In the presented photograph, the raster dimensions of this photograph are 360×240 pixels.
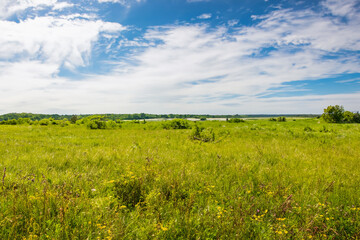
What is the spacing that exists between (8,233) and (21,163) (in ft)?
13.0

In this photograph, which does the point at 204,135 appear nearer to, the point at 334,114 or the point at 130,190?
the point at 130,190

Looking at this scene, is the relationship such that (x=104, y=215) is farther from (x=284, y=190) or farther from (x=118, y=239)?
(x=284, y=190)

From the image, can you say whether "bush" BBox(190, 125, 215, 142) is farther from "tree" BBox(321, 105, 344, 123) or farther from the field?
"tree" BBox(321, 105, 344, 123)

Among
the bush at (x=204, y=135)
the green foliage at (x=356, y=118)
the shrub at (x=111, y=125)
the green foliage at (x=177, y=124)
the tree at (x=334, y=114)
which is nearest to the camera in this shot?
the bush at (x=204, y=135)

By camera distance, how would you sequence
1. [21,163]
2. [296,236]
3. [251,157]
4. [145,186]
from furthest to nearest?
[251,157]
[21,163]
[145,186]
[296,236]

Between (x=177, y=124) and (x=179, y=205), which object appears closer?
(x=179, y=205)

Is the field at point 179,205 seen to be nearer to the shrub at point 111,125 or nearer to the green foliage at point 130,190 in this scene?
the green foliage at point 130,190

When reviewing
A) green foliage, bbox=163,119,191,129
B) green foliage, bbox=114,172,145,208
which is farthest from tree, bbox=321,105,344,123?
green foliage, bbox=114,172,145,208

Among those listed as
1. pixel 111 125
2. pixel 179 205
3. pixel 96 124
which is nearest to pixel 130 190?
pixel 179 205

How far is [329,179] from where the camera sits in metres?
5.08

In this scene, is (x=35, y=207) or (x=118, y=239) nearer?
(x=118, y=239)

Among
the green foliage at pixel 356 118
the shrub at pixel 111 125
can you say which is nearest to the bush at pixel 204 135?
the shrub at pixel 111 125

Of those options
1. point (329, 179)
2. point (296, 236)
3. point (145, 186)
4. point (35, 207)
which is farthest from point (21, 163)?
point (329, 179)

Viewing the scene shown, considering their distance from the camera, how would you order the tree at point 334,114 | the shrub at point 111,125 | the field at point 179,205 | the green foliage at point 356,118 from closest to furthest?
the field at point 179,205 < the shrub at point 111,125 < the tree at point 334,114 < the green foliage at point 356,118
